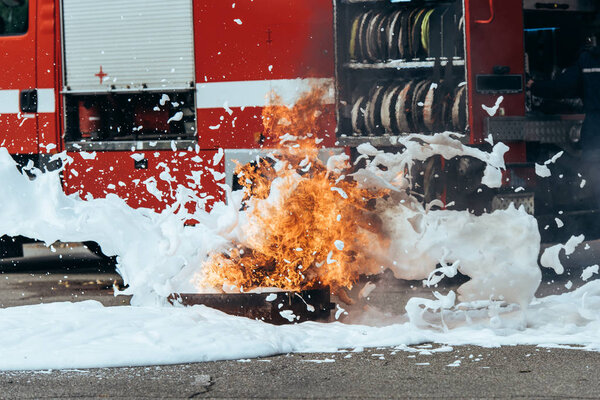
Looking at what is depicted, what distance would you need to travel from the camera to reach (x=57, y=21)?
968 centimetres

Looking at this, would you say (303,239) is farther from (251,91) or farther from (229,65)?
(229,65)

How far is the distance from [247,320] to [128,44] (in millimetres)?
4085

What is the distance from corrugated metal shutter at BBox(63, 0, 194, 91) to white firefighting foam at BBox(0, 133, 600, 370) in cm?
210

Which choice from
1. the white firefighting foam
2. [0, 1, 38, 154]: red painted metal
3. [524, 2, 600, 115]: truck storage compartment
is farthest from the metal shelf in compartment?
[0, 1, 38, 154]: red painted metal

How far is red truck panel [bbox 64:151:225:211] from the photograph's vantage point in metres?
9.21

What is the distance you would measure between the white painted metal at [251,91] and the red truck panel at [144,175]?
1.52 feet

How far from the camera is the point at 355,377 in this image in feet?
16.7

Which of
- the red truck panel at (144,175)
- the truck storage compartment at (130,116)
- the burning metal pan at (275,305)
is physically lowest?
the burning metal pan at (275,305)

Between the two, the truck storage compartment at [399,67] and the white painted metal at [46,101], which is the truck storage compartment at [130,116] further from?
the truck storage compartment at [399,67]

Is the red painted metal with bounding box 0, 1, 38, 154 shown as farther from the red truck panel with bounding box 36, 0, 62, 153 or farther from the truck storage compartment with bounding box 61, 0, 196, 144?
the truck storage compartment with bounding box 61, 0, 196, 144

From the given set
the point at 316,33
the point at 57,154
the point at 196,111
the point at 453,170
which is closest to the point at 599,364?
the point at 453,170

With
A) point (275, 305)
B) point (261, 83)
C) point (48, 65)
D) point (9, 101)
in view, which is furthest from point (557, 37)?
point (9, 101)

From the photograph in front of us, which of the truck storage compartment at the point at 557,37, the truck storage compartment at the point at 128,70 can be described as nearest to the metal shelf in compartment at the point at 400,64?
the truck storage compartment at the point at 557,37

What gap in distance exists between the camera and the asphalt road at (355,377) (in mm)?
4777
